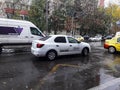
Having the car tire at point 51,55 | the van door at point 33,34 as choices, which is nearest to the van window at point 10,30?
the van door at point 33,34

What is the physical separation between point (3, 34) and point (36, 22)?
90.1 feet

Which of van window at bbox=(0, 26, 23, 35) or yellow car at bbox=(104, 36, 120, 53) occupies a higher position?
van window at bbox=(0, 26, 23, 35)

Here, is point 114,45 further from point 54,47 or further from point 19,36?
point 19,36

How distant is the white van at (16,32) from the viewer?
16.3 m

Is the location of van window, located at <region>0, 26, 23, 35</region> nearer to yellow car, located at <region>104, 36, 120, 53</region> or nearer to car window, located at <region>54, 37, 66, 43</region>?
car window, located at <region>54, 37, 66, 43</region>

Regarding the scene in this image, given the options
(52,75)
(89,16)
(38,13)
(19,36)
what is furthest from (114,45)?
(89,16)

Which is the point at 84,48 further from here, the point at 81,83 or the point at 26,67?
the point at 81,83

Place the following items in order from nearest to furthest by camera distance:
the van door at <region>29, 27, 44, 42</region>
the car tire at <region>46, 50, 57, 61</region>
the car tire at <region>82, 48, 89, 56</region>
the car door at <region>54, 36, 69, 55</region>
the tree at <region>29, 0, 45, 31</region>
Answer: the car tire at <region>46, 50, 57, 61</region>, the car door at <region>54, 36, 69, 55</region>, the car tire at <region>82, 48, 89, 56</region>, the van door at <region>29, 27, 44, 42</region>, the tree at <region>29, 0, 45, 31</region>

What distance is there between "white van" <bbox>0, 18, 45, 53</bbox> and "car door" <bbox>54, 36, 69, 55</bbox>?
352cm

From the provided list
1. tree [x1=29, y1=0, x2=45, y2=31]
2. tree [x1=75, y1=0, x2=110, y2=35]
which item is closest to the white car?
tree [x1=29, y1=0, x2=45, y2=31]

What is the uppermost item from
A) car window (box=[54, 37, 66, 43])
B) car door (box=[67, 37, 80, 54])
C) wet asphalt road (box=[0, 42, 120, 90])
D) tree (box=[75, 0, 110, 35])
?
tree (box=[75, 0, 110, 35])

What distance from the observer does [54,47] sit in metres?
Answer: 14.0

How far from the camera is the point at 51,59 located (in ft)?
45.9

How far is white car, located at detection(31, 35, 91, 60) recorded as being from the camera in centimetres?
1359
